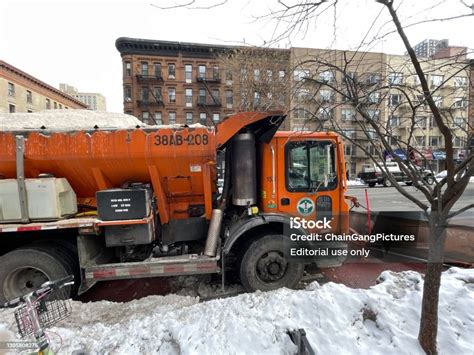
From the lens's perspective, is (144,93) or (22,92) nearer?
(144,93)

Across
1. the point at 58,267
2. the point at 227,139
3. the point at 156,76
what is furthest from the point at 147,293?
the point at 156,76

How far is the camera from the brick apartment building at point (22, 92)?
31953 mm

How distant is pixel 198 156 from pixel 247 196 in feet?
3.27

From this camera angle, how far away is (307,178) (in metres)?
4.22

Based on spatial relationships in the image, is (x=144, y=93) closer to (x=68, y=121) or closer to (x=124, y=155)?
(x=68, y=121)

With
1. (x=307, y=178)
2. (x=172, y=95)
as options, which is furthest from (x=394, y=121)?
(x=172, y=95)

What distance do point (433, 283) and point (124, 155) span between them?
150 inches

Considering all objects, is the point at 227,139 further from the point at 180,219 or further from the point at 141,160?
the point at 180,219

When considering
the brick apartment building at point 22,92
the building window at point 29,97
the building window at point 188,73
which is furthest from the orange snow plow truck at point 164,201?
the building window at point 29,97

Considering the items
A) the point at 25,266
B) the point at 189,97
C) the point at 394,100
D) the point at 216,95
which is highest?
the point at 216,95

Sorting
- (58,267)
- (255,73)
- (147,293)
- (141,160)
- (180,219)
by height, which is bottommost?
(147,293)

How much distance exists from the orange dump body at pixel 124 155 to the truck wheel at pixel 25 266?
0.91 m

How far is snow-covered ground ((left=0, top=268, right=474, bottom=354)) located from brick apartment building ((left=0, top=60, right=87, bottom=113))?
1441 inches

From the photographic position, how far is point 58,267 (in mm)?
3688
